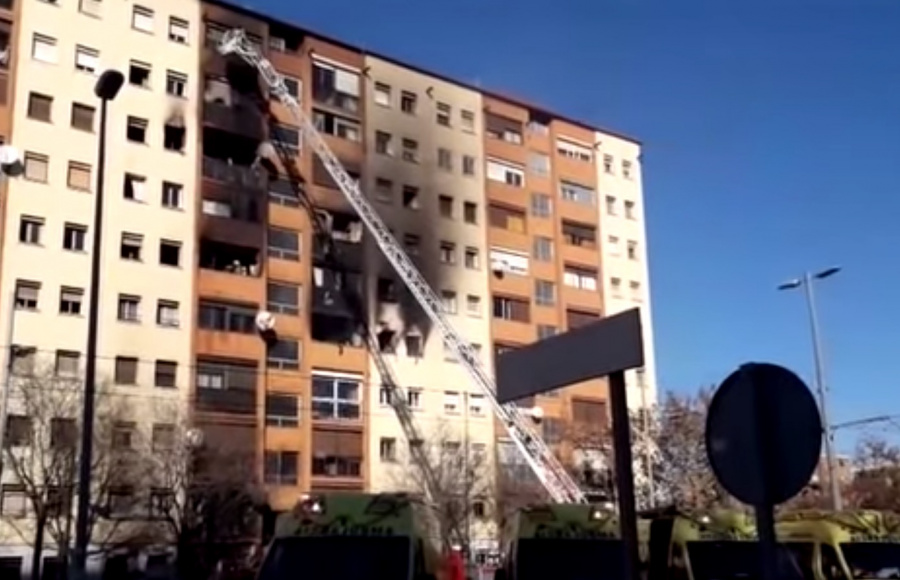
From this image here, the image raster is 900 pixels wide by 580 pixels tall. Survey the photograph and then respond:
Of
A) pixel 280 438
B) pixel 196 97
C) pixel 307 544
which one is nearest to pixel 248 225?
pixel 196 97

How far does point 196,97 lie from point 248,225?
5.54 m

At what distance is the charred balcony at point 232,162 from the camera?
45688 millimetres

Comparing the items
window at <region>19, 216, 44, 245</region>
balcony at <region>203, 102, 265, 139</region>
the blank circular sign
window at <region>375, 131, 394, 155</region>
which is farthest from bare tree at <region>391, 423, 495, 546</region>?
the blank circular sign

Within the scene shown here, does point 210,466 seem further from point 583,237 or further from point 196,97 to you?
point 583,237

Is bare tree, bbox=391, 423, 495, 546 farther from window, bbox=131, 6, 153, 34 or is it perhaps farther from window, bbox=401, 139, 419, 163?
window, bbox=131, 6, 153, 34

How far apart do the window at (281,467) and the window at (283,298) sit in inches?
227

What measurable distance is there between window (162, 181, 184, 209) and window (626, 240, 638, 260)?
2613 cm

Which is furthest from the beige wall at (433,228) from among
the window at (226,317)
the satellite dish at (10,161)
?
the satellite dish at (10,161)

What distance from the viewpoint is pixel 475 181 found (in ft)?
183


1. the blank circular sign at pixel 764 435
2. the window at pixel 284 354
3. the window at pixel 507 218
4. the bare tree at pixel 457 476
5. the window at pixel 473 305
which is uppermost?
the window at pixel 507 218

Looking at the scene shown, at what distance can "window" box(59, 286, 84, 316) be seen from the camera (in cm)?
4088

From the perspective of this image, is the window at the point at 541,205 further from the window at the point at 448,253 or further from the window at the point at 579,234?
the window at the point at 448,253

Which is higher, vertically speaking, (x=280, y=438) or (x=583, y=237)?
(x=583, y=237)

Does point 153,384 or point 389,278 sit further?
point 389,278
